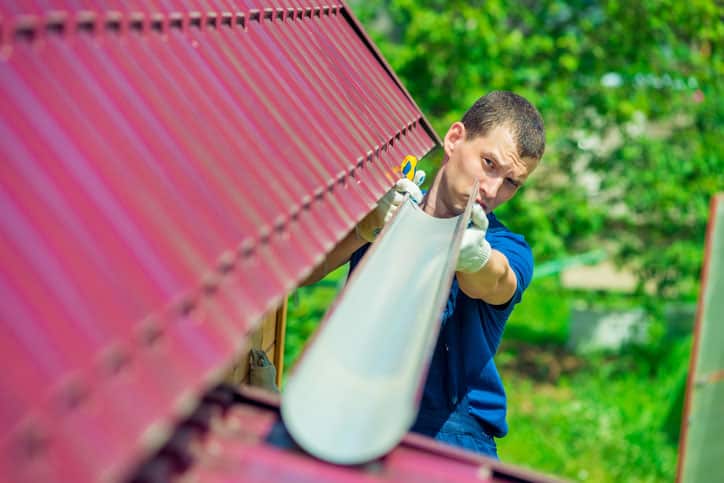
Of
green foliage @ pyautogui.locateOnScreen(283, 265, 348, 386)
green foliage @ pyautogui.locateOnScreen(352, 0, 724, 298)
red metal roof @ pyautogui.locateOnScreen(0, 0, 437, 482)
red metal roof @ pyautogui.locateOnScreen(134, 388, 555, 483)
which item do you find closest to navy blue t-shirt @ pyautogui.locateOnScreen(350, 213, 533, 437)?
red metal roof @ pyautogui.locateOnScreen(0, 0, 437, 482)

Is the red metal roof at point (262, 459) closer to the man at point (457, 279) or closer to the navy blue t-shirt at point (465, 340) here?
the man at point (457, 279)

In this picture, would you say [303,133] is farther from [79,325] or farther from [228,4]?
[79,325]

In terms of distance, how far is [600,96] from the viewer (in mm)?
8594

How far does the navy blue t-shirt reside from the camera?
133 inches

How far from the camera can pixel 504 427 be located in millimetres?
3600

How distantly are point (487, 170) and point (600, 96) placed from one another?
5.64 m

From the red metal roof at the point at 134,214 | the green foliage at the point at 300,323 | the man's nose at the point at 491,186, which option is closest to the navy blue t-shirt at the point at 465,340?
the man's nose at the point at 491,186

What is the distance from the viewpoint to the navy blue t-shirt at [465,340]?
3377 mm

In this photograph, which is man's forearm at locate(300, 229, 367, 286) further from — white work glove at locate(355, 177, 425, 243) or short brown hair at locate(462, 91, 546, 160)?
short brown hair at locate(462, 91, 546, 160)

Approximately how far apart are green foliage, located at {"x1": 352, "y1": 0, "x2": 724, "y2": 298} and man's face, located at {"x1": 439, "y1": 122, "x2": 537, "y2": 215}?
15.3 ft

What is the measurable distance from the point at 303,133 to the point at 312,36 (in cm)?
84

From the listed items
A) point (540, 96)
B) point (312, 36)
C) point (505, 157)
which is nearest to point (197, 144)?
point (312, 36)

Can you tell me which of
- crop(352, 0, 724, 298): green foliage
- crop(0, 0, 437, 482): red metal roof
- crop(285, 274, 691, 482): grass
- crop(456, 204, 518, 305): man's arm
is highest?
crop(0, 0, 437, 482): red metal roof

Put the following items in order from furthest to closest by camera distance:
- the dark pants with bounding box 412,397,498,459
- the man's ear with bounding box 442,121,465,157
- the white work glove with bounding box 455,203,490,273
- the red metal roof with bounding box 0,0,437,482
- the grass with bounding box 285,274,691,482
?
the grass with bounding box 285,274,691,482, the man's ear with bounding box 442,121,465,157, the dark pants with bounding box 412,397,498,459, the white work glove with bounding box 455,203,490,273, the red metal roof with bounding box 0,0,437,482
